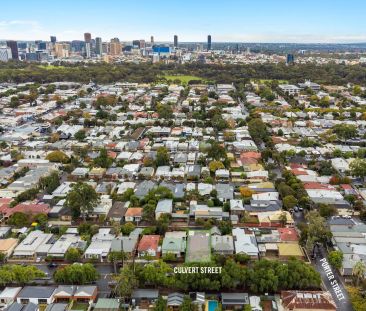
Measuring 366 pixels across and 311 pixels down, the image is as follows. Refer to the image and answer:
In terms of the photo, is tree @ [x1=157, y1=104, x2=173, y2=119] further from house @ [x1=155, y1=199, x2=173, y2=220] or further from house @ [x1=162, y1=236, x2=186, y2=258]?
house @ [x1=162, y1=236, x2=186, y2=258]

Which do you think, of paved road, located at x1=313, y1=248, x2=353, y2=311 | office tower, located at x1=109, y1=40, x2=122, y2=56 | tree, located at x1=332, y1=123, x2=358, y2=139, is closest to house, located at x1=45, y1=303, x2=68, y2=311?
paved road, located at x1=313, y1=248, x2=353, y2=311

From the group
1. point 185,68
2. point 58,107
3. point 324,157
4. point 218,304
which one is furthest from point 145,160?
point 185,68

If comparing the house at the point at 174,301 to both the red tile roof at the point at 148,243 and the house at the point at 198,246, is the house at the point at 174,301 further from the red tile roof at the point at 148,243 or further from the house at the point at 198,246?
the red tile roof at the point at 148,243

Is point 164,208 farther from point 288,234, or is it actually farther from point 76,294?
point 76,294

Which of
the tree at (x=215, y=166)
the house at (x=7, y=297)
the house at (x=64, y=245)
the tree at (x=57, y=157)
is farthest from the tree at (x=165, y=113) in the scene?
the house at (x=7, y=297)

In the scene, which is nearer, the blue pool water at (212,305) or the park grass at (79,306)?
the blue pool water at (212,305)

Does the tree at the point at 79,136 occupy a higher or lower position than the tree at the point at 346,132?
lower
